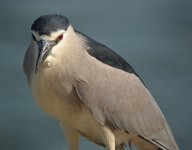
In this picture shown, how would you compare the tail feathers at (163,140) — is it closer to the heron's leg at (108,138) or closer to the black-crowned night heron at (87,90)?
the black-crowned night heron at (87,90)

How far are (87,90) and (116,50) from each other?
3.19m

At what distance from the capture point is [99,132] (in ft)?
14.5

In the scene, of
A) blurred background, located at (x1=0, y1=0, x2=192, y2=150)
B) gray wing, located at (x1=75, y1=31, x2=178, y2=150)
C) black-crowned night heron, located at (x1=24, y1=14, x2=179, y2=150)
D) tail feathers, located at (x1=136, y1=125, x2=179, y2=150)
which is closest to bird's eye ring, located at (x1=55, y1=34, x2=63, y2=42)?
black-crowned night heron, located at (x1=24, y1=14, x2=179, y2=150)

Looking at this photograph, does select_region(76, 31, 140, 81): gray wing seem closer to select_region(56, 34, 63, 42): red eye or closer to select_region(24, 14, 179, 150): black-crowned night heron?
select_region(24, 14, 179, 150): black-crowned night heron

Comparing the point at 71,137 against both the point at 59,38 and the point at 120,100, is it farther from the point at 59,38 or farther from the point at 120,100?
the point at 59,38

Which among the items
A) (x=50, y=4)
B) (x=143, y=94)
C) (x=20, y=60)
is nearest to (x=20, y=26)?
(x=50, y=4)

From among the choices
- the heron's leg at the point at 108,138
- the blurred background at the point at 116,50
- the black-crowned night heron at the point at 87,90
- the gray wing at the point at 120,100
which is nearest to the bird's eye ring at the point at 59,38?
the black-crowned night heron at the point at 87,90

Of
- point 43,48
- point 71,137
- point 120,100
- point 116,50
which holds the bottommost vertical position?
point 116,50

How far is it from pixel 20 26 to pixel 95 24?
695mm

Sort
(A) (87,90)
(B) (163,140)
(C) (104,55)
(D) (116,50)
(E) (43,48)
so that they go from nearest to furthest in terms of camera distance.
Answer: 1. (E) (43,48)
2. (A) (87,90)
3. (C) (104,55)
4. (B) (163,140)
5. (D) (116,50)

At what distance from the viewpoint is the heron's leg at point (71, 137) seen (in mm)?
4578

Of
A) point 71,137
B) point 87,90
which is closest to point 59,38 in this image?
point 87,90

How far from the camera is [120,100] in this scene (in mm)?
4480

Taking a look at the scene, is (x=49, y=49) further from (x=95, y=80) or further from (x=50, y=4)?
(x=50, y=4)
